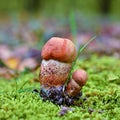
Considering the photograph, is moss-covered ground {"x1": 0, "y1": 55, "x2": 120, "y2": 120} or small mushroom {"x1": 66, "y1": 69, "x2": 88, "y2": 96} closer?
moss-covered ground {"x1": 0, "y1": 55, "x2": 120, "y2": 120}

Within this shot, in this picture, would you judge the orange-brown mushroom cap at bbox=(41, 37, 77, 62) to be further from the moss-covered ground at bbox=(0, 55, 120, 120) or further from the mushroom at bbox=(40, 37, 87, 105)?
the moss-covered ground at bbox=(0, 55, 120, 120)

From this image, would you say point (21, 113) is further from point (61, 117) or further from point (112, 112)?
point (112, 112)

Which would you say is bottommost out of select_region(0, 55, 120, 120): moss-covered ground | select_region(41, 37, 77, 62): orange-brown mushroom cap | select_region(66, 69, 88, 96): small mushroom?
select_region(0, 55, 120, 120): moss-covered ground

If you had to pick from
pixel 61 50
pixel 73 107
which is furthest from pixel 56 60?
pixel 73 107

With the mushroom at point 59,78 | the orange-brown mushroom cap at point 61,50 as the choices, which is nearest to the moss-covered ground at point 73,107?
the mushroom at point 59,78

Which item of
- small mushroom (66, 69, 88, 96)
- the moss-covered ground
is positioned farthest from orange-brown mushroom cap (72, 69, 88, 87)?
the moss-covered ground

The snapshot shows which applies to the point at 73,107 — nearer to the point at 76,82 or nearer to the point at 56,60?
the point at 76,82
